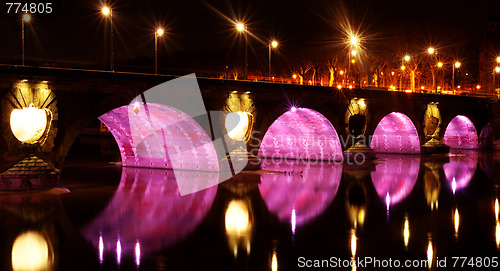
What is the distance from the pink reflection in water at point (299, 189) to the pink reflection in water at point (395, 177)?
2205 millimetres

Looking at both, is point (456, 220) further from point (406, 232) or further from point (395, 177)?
point (395, 177)

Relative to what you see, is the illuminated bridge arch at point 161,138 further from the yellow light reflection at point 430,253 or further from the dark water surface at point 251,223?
the yellow light reflection at point 430,253

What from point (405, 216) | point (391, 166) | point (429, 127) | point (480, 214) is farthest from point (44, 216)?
point (429, 127)

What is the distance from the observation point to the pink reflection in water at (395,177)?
1076 inches

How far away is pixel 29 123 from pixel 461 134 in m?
47.0

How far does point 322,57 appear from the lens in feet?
218

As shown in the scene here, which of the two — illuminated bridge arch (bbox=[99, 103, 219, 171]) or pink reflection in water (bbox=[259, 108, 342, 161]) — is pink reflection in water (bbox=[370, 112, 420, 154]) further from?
illuminated bridge arch (bbox=[99, 103, 219, 171])

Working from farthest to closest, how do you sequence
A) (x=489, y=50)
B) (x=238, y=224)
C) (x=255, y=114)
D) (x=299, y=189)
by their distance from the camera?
(x=489, y=50) → (x=255, y=114) → (x=299, y=189) → (x=238, y=224)

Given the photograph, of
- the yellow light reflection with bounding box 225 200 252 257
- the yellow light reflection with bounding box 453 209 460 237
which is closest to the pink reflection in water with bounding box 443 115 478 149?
the yellow light reflection with bounding box 453 209 460 237

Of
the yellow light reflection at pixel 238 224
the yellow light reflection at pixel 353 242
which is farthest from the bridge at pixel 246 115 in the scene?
the yellow light reflection at pixel 353 242

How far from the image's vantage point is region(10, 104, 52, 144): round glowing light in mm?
25125

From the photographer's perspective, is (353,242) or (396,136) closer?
(353,242)

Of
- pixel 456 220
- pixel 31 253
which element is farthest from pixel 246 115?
Result: pixel 31 253

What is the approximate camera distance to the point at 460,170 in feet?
127
